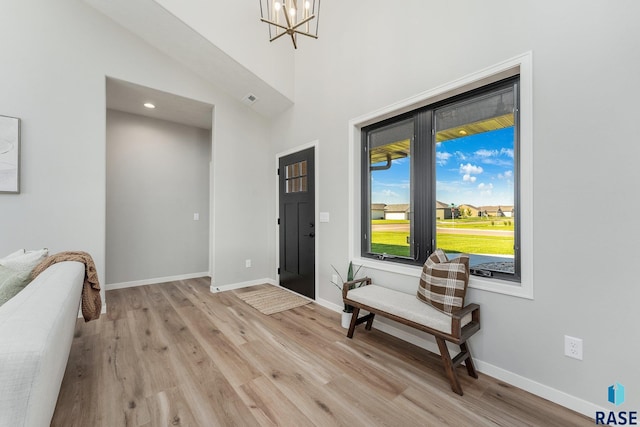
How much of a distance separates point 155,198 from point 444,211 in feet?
14.0

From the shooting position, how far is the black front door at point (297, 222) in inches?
140

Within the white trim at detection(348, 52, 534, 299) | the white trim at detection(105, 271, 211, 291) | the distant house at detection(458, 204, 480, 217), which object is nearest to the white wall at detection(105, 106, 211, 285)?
the white trim at detection(105, 271, 211, 291)

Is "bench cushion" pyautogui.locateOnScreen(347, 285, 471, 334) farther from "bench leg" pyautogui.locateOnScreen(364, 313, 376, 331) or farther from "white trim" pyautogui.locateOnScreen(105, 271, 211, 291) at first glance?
"white trim" pyautogui.locateOnScreen(105, 271, 211, 291)

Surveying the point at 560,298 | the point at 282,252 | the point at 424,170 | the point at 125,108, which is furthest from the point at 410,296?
the point at 125,108

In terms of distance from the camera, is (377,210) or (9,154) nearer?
(9,154)

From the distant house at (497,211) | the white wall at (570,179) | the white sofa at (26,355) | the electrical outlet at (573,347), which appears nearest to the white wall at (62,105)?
the white sofa at (26,355)

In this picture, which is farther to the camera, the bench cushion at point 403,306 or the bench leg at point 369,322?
the bench leg at point 369,322

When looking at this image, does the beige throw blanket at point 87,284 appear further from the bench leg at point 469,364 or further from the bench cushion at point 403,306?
the bench leg at point 469,364

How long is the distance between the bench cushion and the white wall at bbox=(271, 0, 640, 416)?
361 mm

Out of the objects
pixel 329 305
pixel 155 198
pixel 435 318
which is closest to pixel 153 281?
pixel 155 198

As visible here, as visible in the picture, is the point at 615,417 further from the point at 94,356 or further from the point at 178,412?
the point at 94,356

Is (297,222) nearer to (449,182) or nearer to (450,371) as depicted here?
(449,182)

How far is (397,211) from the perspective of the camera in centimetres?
271

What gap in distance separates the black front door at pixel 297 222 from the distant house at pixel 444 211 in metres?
1.61
